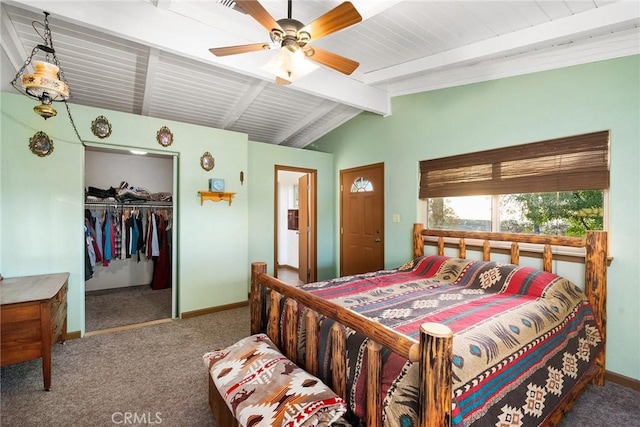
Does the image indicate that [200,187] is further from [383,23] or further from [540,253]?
[540,253]

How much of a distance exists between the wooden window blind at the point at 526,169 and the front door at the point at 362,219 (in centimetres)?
79

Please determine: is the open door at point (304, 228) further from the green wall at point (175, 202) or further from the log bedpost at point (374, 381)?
the log bedpost at point (374, 381)

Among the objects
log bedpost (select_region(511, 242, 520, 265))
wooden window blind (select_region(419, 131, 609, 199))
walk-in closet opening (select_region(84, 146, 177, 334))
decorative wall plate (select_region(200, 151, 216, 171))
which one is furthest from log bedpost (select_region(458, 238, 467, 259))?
walk-in closet opening (select_region(84, 146, 177, 334))

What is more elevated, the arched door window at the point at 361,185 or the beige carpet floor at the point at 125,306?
the arched door window at the point at 361,185

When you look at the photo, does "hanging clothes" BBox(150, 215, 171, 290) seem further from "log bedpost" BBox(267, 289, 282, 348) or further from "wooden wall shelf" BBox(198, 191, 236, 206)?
"log bedpost" BBox(267, 289, 282, 348)

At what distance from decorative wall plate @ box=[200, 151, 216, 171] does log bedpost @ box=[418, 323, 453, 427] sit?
3489 millimetres

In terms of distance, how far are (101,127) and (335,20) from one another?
285 cm

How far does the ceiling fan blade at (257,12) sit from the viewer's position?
1503 mm

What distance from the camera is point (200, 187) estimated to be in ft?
12.4

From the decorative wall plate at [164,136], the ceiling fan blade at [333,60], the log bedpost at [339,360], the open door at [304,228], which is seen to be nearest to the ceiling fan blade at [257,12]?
the ceiling fan blade at [333,60]

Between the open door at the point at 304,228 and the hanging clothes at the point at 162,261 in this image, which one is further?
the open door at the point at 304,228

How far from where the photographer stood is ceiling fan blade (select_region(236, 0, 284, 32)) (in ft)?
4.93

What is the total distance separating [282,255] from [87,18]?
18.4 feet

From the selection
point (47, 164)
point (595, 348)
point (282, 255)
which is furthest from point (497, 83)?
point (282, 255)
